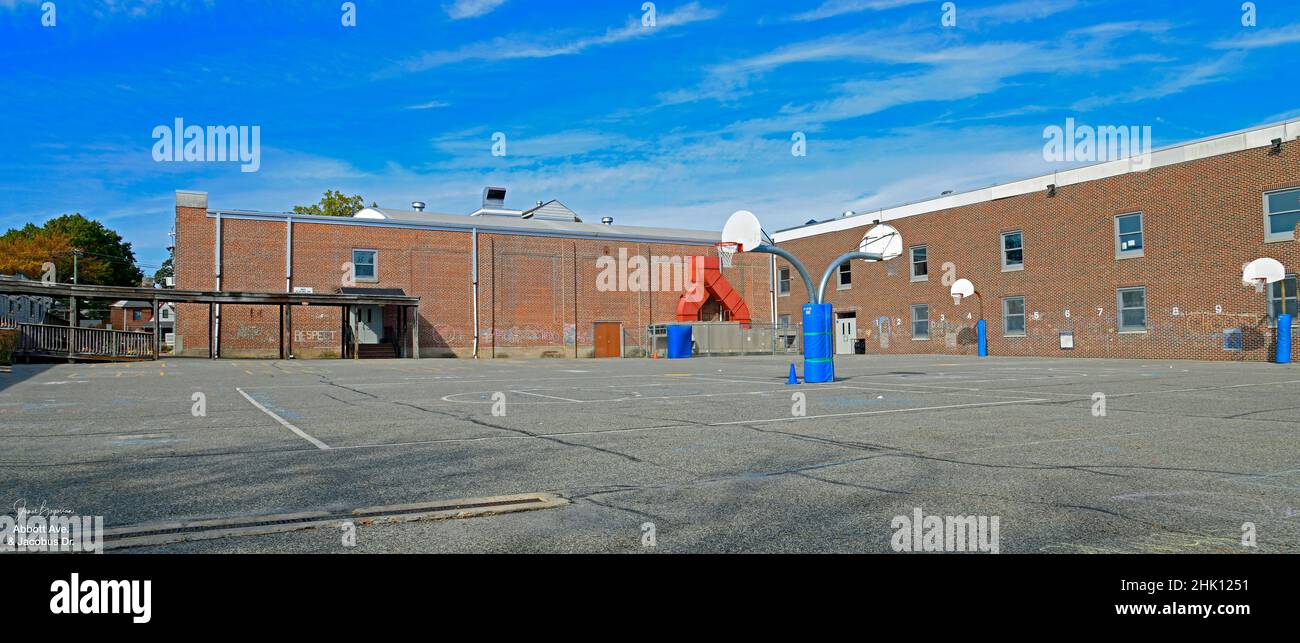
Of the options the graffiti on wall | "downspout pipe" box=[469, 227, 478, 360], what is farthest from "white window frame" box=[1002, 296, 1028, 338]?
the graffiti on wall

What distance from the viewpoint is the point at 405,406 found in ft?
45.4

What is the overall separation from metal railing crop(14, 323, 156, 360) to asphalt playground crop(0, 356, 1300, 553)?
925 inches

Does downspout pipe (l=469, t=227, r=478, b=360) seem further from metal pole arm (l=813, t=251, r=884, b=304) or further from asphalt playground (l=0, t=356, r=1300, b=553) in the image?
asphalt playground (l=0, t=356, r=1300, b=553)

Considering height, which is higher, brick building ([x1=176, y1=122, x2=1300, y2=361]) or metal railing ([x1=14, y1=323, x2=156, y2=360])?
brick building ([x1=176, y1=122, x2=1300, y2=361])

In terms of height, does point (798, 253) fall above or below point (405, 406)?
above

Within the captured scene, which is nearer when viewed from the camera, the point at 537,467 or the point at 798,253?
the point at 537,467

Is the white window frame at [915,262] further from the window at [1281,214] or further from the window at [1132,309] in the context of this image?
the window at [1281,214]

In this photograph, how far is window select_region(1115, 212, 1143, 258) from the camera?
33.4m

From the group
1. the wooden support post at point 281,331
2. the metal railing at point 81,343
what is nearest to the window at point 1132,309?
the wooden support post at point 281,331

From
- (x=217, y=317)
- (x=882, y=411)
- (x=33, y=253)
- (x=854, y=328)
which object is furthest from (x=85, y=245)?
(x=882, y=411)
